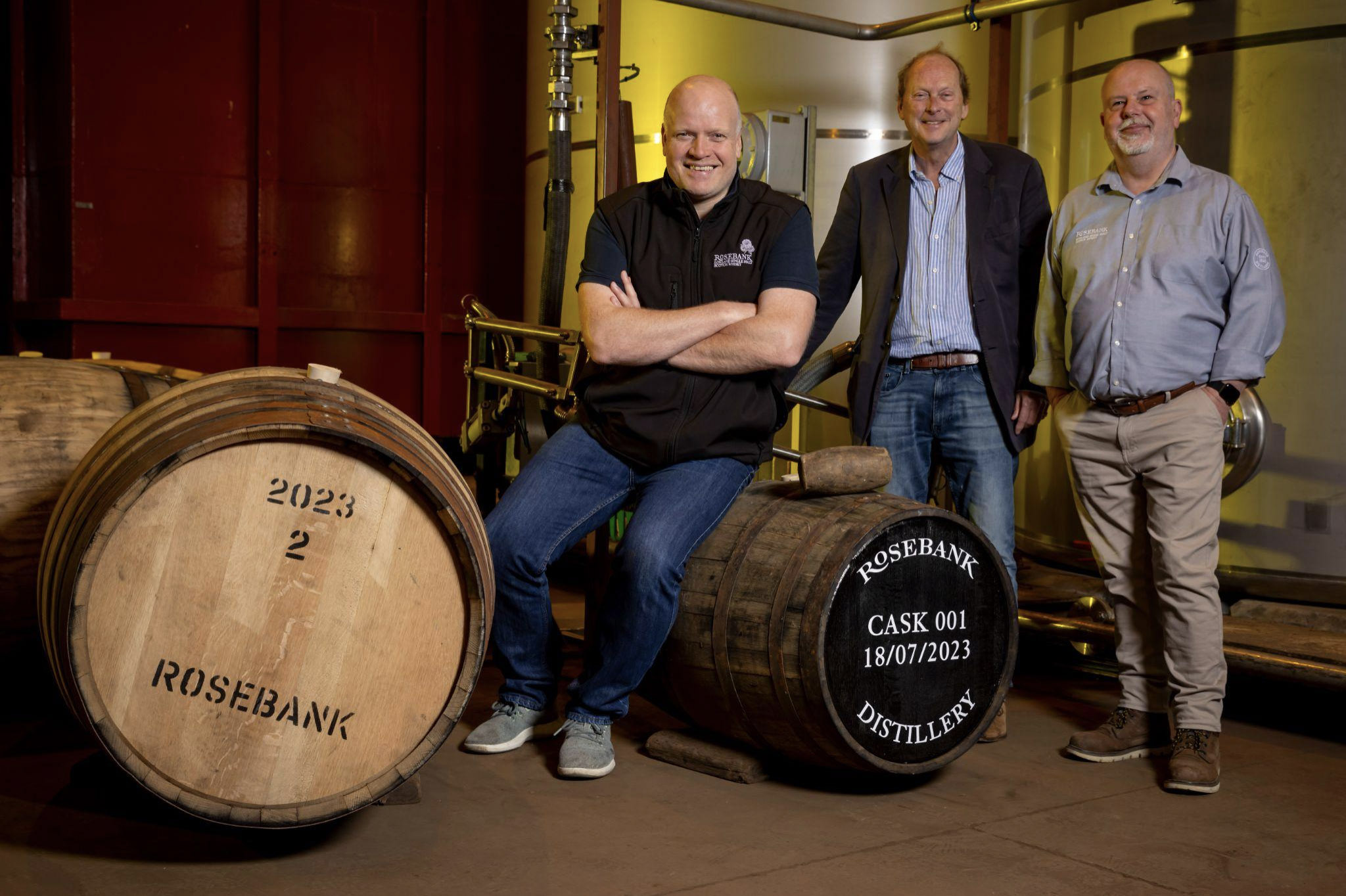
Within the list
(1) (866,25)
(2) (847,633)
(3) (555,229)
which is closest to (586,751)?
(2) (847,633)

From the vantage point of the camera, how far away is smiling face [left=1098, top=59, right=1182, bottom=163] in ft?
11.0

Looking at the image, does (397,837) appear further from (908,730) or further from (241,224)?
(241,224)

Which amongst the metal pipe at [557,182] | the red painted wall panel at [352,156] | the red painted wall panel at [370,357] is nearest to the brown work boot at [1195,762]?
the metal pipe at [557,182]

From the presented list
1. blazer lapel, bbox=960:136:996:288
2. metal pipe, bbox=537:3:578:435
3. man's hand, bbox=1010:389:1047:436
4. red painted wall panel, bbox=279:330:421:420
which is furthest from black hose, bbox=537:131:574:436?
red painted wall panel, bbox=279:330:421:420

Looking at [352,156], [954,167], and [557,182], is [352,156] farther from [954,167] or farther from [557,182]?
[954,167]

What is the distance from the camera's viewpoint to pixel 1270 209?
3904 mm

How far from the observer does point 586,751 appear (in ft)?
10.5

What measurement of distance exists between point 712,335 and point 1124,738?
1.60 metres

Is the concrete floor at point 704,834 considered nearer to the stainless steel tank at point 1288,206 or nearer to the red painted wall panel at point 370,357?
the stainless steel tank at point 1288,206

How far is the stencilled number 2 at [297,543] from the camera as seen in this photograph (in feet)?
7.92

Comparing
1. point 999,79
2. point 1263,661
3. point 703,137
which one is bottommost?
point 1263,661

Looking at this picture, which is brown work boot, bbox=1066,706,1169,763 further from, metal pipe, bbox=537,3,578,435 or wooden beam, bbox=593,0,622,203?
wooden beam, bbox=593,0,622,203

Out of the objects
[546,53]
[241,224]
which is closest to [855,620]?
[546,53]

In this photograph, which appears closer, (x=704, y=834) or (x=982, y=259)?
(x=704, y=834)
